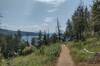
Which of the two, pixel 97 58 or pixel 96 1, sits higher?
pixel 96 1

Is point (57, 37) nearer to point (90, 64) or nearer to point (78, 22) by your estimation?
point (78, 22)

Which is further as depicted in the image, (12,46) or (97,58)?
(12,46)

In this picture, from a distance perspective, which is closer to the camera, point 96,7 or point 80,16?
point 96,7

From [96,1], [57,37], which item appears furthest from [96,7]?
[57,37]

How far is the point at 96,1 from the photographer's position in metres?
53.0

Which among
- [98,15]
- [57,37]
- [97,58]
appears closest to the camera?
[97,58]

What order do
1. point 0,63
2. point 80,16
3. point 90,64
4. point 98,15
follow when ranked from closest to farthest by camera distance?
1. point 0,63
2. point 90,64
3. point 98,15
4. point 80,16

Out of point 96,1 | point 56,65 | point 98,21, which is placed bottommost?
point 56,65

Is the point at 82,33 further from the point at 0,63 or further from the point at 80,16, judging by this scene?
the point at 0,63

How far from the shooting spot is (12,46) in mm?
121438

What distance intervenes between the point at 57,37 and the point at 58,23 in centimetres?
812

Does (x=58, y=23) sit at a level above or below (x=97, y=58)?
above

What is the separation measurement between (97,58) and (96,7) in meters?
26.3

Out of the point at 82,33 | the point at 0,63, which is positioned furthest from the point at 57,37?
the point at 0,63
